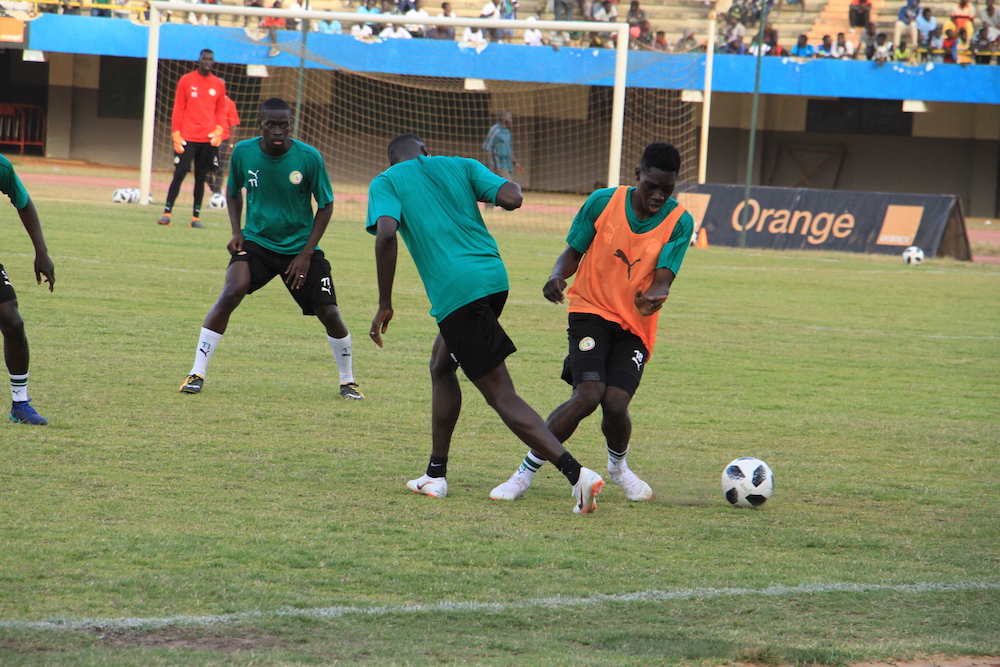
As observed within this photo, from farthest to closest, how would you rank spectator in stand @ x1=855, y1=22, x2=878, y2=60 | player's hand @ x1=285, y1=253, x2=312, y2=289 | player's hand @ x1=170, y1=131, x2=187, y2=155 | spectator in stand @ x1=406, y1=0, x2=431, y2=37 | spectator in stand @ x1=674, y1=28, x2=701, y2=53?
spectator in stand @ x1=855, y1=22, x2=878, y2=60
spectator in stand @ x1=674, y1=28, x2=701, y2=53
spectator in stand @ x1=406, y1=0, x2=431, y2=37
player's hand @ x1=170, y1=131, x2=187, y2=155
player's hand @ x1=285, y1=253, x2=312, y2=289

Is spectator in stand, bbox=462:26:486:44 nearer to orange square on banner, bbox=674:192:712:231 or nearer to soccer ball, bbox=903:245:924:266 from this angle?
orange square on banner, bbox=674:192:712:231

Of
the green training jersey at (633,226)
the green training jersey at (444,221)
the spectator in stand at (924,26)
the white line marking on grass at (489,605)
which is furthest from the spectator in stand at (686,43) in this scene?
the white line marking on grass at (489,605)

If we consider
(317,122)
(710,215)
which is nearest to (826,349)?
(710,215)

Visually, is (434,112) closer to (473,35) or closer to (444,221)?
(473,35)

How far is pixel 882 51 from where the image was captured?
1257 inches

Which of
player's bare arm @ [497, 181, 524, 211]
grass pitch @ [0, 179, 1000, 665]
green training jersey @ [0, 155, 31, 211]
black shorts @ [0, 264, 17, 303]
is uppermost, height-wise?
player's bare arm @ [497, 181, 524, 211]

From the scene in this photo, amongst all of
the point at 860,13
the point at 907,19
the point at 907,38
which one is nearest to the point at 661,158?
the point at 907,38

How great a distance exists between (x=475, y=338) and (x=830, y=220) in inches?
665

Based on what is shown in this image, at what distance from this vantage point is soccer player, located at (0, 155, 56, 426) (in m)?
5.96

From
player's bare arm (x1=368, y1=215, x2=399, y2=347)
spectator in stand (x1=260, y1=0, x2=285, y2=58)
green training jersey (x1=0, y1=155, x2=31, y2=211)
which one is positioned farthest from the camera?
spectator in stand (x1=260, y1=0, x2=285, y2=58)

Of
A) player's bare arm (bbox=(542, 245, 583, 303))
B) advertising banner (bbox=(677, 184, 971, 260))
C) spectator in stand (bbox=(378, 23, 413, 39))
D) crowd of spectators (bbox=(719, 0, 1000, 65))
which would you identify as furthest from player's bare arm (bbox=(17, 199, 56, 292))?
crowd of spectators (bbox=(719, 0, 1000, 65))

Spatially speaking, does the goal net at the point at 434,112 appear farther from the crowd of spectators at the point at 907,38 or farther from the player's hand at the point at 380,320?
the player's hand at the point at 380,320

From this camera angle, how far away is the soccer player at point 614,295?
543 centimetres

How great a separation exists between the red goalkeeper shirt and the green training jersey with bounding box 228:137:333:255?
941cm
